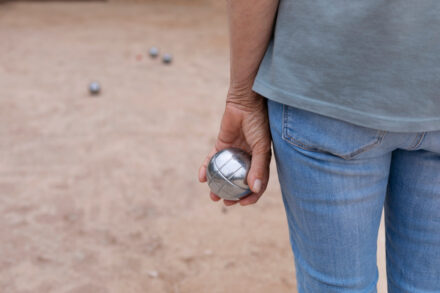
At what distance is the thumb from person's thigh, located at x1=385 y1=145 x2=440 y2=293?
26cm

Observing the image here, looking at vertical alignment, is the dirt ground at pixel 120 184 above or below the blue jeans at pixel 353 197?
below

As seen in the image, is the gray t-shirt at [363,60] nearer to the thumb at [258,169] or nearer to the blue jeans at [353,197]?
the blue jeans at [353,197]

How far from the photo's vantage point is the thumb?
108 cm

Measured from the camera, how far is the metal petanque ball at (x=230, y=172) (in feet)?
3.62

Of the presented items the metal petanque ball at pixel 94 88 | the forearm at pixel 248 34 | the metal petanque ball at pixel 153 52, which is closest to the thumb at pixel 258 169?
the forearm at pixel 248 34

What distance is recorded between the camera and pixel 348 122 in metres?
0.84

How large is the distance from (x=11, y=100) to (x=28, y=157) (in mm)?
1013

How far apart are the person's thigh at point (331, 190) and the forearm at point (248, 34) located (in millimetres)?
101

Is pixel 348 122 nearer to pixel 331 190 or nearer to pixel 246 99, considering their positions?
pixel 331 190

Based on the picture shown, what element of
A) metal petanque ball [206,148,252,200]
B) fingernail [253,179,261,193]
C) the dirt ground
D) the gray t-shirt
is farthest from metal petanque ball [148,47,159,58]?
the gray t-shirt

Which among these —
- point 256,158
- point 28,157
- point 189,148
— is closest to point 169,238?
point 189,148

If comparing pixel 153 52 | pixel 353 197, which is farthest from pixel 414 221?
pixel 153 52

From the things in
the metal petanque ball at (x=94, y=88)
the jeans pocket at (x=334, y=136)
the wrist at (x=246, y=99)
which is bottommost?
the metal petanque ball at (x=94, y=88)

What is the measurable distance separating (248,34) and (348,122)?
252 mm
